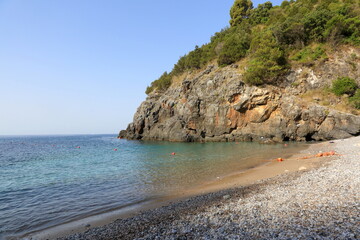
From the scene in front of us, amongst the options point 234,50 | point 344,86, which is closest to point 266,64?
point 234,50

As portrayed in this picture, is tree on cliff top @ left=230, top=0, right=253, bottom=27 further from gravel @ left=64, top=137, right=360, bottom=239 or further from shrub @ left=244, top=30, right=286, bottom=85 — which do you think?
gravel @ left=64, top=137, right=360, bottom=239

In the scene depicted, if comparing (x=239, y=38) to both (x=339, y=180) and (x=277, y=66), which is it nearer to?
(x=277, y=66)

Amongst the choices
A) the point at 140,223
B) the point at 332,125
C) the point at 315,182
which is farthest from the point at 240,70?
the point at 140,223

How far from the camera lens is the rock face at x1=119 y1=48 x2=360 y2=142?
35.2 meters

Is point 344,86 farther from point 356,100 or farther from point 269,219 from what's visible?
point 269,219

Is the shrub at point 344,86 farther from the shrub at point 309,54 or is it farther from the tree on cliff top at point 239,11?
the tree on cliff top at point 239,11

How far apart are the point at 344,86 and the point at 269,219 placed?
125 ft

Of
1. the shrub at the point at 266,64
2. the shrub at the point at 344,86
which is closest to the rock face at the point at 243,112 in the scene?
the shrub at the point at 266,64

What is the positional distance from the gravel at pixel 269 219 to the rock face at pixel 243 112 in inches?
1198

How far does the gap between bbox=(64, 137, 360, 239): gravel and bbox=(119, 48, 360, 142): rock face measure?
99.8ft

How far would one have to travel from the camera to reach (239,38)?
52.2 metres

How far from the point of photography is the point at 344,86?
34094mm

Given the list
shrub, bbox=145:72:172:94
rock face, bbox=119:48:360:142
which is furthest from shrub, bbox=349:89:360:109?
shrub, bbox=145:72:172:94

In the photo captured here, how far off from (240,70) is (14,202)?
145ft
